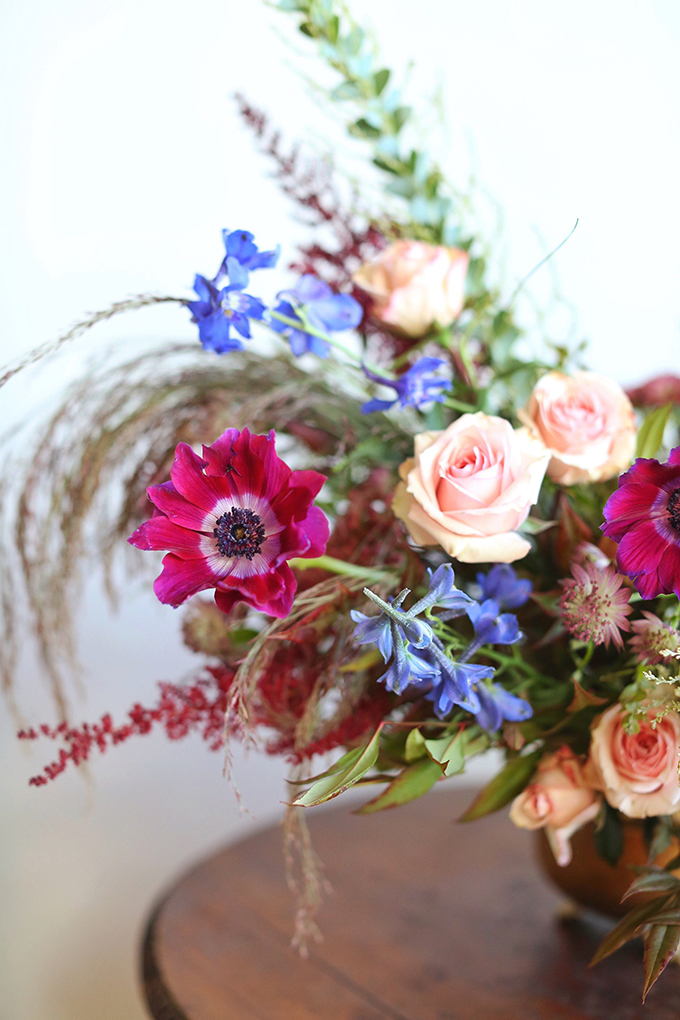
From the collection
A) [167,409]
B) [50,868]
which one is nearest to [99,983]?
[50,868]

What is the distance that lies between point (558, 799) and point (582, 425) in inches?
9.5

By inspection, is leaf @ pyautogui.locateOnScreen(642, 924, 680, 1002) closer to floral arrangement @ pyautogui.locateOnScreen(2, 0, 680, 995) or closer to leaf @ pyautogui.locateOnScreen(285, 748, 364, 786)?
floral arrangement @ pyautogui.locateOnScreen(2, 0, 680, 995)

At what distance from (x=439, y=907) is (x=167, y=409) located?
49 cm

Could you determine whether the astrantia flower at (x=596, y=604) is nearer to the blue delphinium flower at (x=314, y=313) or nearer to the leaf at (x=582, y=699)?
the leaf at (x=582, y=699)

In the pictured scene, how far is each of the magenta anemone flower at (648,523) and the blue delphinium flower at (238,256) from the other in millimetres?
224

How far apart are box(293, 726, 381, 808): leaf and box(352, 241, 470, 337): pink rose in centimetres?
30

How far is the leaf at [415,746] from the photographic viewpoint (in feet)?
1.56

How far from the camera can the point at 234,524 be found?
0.38 meters

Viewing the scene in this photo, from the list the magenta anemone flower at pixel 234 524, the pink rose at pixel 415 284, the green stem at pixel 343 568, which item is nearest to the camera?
the magenta anemone flower at pixel 234 524

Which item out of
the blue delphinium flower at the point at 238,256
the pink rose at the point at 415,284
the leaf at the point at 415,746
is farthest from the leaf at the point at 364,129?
the leaf at the point at 415,746

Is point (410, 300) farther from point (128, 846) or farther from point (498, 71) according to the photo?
point (128, 846)

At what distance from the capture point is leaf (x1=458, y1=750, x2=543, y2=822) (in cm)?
56

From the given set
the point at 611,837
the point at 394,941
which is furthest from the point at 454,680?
the point at 394,941

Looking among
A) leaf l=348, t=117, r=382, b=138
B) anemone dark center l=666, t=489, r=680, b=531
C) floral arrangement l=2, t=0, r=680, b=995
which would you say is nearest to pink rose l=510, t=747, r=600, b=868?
floral arrangement l=2, t=0, r=680, b=995
